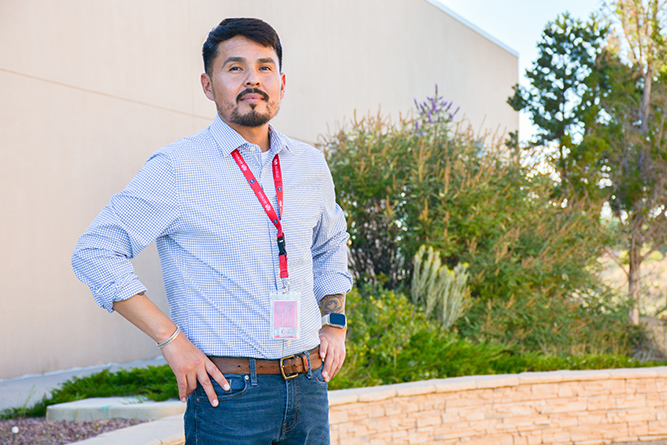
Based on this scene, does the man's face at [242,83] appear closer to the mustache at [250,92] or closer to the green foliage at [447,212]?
the mustache at [250,92]

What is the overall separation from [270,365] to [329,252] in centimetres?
60

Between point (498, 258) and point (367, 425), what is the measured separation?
268 centimetres

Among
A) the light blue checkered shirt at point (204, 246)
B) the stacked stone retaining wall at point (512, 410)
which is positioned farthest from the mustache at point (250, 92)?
the stacked stone retaining wall at point (512, 410)

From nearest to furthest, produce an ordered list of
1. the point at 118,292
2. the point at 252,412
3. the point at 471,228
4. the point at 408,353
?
the point at 118,292
the point at 252,412
the point at 408,353
the point at 471,228

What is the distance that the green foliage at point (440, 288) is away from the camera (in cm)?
625

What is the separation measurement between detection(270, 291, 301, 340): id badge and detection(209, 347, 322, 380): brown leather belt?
0.07 meters

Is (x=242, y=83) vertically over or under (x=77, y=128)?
under

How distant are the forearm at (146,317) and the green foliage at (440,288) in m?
4.75

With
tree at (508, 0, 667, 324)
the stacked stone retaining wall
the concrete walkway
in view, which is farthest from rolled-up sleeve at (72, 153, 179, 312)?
tree at (508, 0, 667, 324)

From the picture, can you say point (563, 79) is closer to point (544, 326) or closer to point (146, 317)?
point (544, 326)

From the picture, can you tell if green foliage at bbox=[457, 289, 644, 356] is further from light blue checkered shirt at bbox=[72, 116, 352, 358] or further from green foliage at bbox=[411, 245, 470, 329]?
light blue checkered shirt at bbox=[72, 116, 352, 358]

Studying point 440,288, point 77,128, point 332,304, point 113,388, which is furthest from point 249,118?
point 77,128

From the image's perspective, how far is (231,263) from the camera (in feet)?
5.95

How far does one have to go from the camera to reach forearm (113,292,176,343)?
66.0 inches
